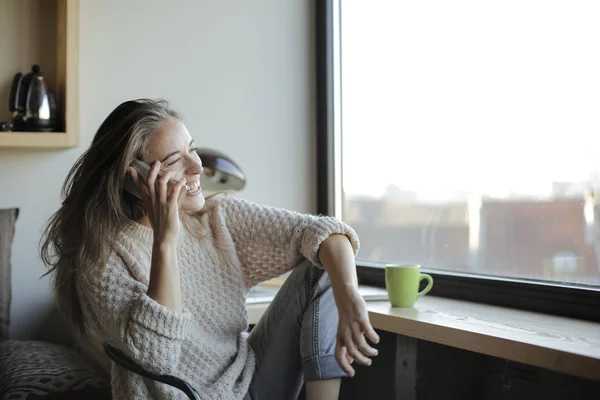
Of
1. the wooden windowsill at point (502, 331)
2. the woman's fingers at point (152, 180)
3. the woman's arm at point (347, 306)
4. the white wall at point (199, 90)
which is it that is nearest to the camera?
the wooden windowsill at point (502, 331)

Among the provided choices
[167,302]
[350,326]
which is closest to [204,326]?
[167,302]

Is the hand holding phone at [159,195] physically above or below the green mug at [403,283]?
above

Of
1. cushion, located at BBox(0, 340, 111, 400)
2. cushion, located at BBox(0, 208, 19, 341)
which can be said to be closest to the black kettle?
cushion, located at BBox(0, 208, 19, 341)

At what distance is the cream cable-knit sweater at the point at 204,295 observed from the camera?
1.20 metres

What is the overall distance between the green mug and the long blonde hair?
0.66m

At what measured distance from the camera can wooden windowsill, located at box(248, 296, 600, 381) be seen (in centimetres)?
108

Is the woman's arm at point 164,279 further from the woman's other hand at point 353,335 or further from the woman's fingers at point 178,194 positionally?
the woman's other hand at point 353,335

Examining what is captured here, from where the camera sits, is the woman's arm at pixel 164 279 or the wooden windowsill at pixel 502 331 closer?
the wooden windowsill at pixel 502 331

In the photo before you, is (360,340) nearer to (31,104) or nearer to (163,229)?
(163,229)

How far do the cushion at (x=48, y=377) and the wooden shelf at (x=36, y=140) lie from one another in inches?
23.9

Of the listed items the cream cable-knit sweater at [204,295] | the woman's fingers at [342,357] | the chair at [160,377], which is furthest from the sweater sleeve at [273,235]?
the chair at [160,377]

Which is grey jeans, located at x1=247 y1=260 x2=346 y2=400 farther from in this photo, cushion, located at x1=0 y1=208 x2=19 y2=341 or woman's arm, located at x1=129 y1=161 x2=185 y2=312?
cushion, located at x1=0 y1=208 x2=19 y2=341

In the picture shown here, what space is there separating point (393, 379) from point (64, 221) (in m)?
0.98

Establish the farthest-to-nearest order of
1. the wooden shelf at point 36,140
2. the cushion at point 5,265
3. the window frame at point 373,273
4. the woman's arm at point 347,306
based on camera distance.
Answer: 1. the wooden shelf at point 36,140
2. the cushion at point 5,265
3. the window frame at point 373,273
4. the woman's arm at point 347,306
